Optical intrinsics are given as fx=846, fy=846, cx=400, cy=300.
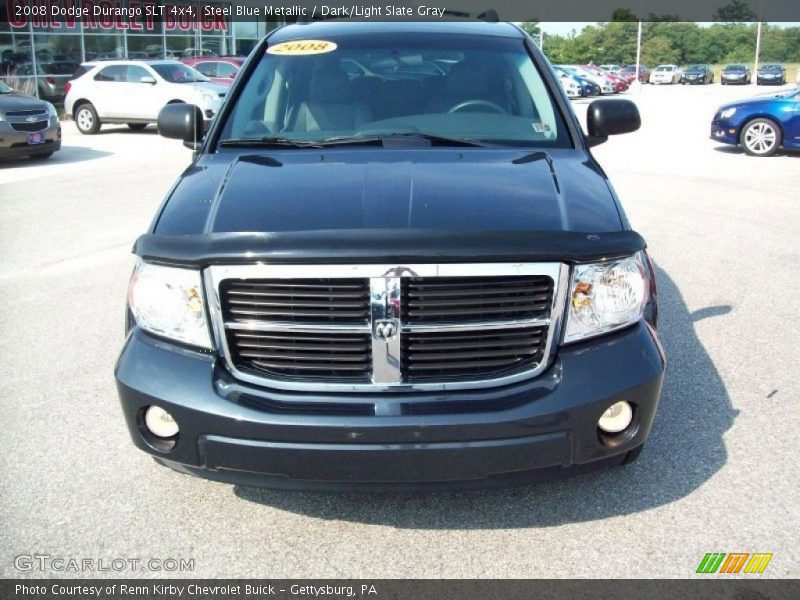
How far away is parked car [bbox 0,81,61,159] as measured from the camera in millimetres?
13867

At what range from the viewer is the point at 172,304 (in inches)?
117

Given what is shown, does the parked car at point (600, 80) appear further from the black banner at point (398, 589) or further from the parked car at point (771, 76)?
the black banner at point (398, 589)

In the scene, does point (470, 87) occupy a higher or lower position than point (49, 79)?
higher

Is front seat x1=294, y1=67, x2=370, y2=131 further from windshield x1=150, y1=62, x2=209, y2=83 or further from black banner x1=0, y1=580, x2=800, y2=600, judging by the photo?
windshield x1=150, y1=62, x2=209, y2=83

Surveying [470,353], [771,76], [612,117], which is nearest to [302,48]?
[612,117]

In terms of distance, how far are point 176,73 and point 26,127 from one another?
6786 mm

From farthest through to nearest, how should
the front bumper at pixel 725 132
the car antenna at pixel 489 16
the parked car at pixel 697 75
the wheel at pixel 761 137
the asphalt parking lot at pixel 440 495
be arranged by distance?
the parked car at pixel 697 75 < the front bumper at pixel 725 132 < the wheel at pixel 761 137 < the car antenna at pixel 489 16 < the asphalt parking lot at pixel 440 495

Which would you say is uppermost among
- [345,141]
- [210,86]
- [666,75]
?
[345,141]

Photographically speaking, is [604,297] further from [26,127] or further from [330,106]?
[26,127]

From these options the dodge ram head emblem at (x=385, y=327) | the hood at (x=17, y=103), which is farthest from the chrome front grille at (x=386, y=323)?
the hood at (x=17, y=103)

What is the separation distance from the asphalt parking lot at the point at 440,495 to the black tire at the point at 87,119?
48.9 ft

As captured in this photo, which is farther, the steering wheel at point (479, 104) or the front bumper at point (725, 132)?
the front bumper at point (725, 132)

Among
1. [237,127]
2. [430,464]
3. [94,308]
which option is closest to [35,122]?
[94,308]
